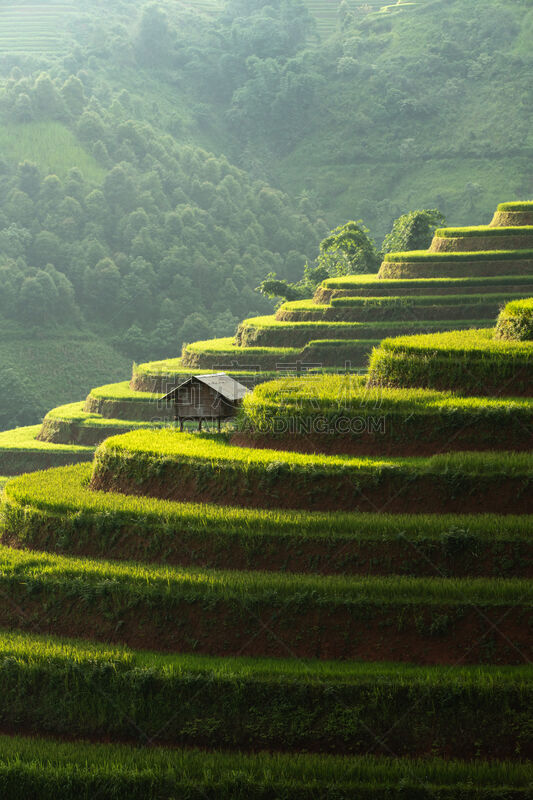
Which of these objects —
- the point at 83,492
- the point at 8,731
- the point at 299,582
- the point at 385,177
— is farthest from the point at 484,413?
the point at 385,177

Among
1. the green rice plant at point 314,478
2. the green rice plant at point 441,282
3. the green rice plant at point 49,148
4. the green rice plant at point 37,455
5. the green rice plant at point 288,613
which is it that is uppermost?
the green rice plant at point 49,148

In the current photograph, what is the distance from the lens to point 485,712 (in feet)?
39.1

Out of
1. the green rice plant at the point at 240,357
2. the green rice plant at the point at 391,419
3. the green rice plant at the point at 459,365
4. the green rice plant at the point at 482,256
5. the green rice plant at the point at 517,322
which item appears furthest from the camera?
the green rice plant at the point at 482,256

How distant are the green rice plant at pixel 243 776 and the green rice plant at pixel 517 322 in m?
9.57

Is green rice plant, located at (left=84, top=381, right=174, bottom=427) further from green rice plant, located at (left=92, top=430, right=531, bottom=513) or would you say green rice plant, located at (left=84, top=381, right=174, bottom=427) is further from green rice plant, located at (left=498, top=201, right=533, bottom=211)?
green rice plant, located at (left=92, top=430, right=531, bottom=513)

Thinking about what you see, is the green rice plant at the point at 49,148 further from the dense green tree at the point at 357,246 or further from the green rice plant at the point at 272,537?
the green rice plant at the point at 272,537

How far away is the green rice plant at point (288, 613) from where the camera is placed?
1307 cm

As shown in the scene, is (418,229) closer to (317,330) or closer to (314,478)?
(317,330)

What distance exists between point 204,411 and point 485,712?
31.1 ft

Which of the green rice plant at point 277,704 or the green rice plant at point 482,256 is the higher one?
the green rice plant at point 482,256

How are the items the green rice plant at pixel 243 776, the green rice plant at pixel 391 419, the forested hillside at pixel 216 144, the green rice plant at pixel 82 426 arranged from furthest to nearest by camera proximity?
the forested hillside at pixel 216 144
the green rice plant at pixel 82 426
the green rice plant at pixel 391 419
the green rice plant at pixel 243 776

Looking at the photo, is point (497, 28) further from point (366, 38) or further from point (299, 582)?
point (299, 582)

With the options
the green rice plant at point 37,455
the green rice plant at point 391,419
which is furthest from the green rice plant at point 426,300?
the green rice plant at point 391,419

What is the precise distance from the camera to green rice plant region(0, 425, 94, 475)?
3628cm
